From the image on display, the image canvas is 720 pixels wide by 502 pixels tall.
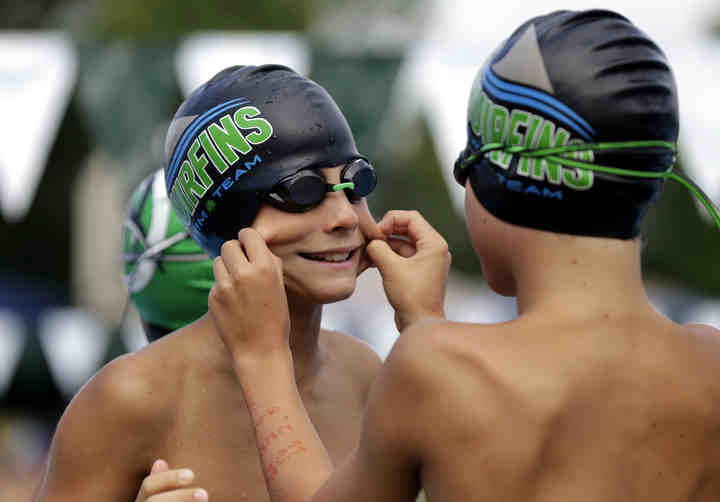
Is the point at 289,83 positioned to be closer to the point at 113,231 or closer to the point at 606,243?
the point at 606,243

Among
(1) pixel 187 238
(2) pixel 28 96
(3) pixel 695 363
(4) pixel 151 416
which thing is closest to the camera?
(3) pixel 695 363

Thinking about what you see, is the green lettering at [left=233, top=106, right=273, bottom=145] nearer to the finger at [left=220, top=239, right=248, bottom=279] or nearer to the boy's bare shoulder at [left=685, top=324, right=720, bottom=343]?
the finger at [left=220, top=239, right=248, bottom=279]

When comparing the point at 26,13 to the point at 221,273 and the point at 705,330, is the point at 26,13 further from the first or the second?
the point at 705,330

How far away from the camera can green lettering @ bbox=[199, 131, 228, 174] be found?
2.57m

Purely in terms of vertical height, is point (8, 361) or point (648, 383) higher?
point (648, 383)

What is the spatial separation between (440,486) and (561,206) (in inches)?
25.3

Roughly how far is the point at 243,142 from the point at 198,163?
16cm

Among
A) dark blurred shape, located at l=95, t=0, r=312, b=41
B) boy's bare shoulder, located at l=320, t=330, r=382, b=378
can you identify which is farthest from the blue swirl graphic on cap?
dark blurred shape, located at l=95, t=0, r=312, b=41

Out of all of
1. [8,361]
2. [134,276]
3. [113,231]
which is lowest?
[113,231]

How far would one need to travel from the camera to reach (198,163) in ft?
8.58

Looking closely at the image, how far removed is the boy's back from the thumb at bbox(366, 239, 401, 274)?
447 mm

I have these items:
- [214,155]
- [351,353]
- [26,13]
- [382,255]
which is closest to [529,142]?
[382,255]

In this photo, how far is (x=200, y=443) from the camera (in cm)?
264

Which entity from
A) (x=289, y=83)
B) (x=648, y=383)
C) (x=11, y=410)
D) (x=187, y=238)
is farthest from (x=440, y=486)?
(x=11, y=410)
